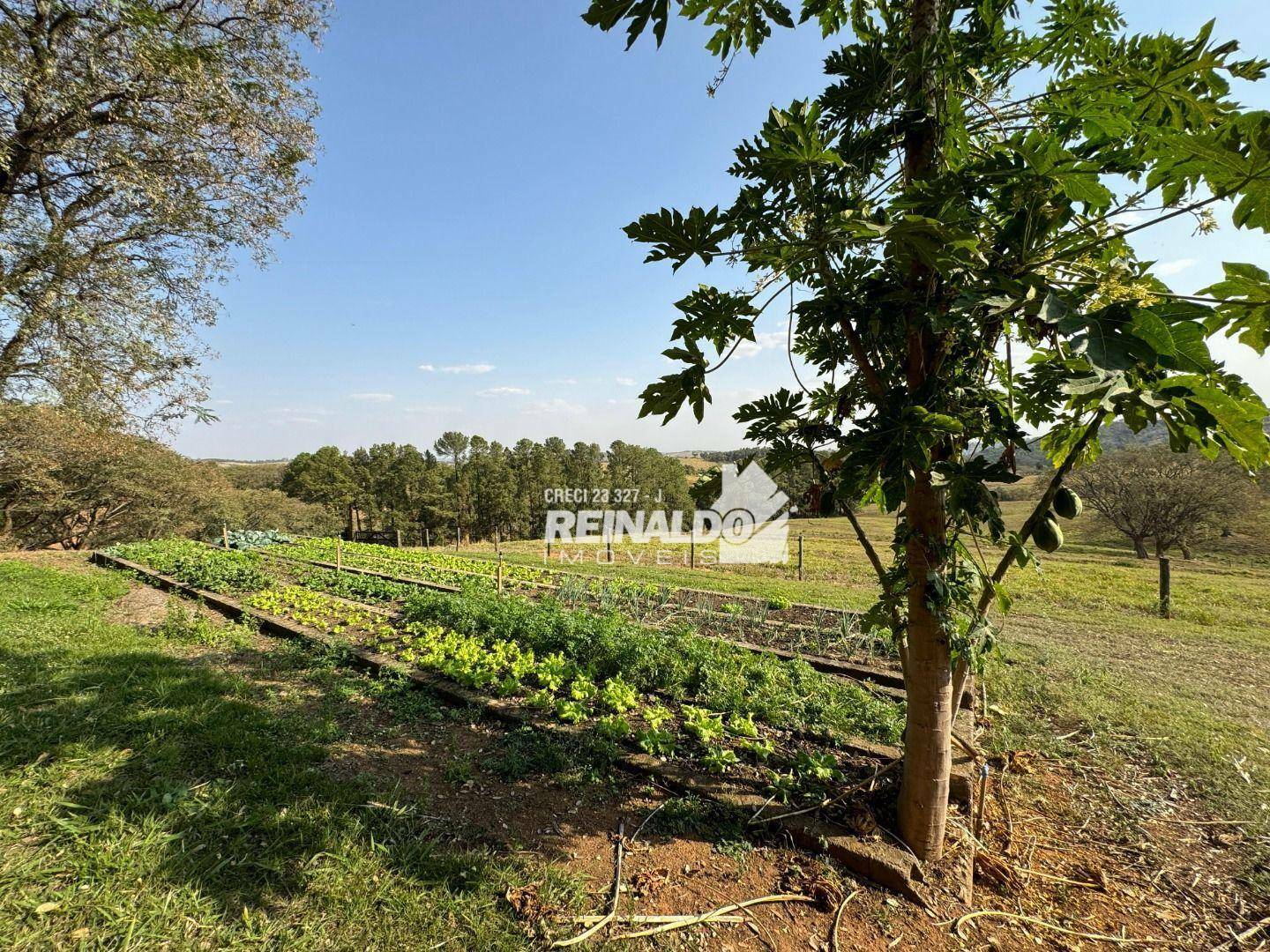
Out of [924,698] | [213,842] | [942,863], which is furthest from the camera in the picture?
[213,842]

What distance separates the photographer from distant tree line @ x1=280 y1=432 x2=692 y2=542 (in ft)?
116

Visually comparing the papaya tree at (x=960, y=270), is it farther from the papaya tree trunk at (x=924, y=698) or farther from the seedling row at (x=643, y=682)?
the seedling row at (x=643, y=682)

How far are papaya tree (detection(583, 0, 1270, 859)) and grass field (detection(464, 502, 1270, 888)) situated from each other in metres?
0.81

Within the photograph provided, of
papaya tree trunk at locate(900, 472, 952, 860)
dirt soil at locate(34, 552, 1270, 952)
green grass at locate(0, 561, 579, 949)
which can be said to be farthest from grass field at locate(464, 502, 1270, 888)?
green grass at locate(0, 561, 579, 949)

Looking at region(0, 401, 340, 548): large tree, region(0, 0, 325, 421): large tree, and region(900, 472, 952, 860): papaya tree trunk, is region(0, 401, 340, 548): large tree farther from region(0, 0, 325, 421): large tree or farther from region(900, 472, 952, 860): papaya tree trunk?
region(900, 472, 952, 860): papaya tree trunk

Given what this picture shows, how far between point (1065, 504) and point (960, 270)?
1294 millimetres

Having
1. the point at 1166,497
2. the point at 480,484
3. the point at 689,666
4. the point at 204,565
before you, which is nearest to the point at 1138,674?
the point at 689,666

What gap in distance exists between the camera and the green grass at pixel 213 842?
1896mm

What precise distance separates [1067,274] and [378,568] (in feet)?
41.2

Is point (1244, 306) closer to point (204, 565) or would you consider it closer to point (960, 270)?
point (960, 270)

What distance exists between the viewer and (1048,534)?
185cm

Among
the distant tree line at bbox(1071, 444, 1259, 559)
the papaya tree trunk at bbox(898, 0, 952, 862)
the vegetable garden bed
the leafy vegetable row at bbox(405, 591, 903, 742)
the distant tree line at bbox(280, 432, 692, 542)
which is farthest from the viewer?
the distant tree line at bbox(280, 432, 692, 542)

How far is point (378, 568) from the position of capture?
36.1 ft

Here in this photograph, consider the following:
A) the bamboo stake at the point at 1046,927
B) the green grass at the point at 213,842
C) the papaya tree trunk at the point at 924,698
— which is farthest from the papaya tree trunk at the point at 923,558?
the green grass at the point at 213,842
